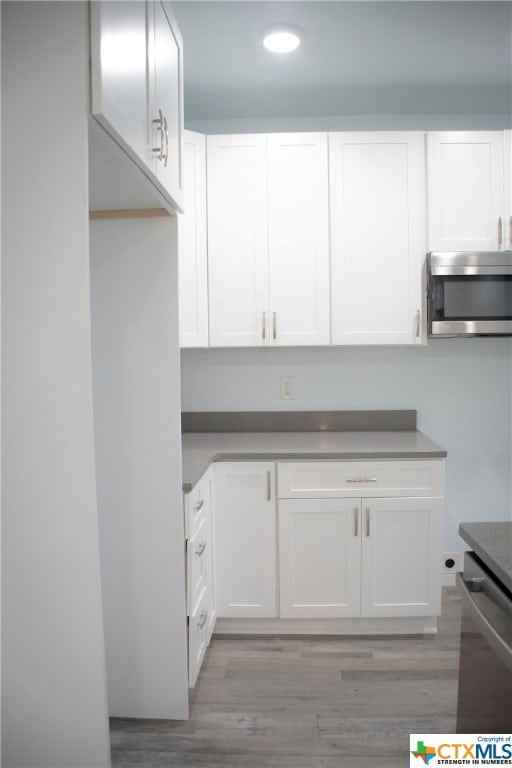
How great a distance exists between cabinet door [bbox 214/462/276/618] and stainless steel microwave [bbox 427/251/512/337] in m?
1.10

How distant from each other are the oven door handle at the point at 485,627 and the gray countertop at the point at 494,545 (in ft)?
0.28

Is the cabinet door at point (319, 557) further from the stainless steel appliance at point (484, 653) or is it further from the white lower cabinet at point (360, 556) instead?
the stainless steel appliance at point (484, 653)

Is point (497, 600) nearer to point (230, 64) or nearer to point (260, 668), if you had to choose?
point (260, 668)

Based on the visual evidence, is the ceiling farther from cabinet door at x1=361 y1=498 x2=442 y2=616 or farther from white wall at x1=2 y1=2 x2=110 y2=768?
cabinet door at x1=361 y1=498 x2=442 y2=616

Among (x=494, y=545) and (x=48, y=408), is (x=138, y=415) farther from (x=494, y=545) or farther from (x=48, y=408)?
(x=494, y=545)

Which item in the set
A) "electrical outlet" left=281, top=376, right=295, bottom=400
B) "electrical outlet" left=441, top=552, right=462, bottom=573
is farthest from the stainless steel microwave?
"electrical outlet" left=441, top=552, right=462, bottom=573

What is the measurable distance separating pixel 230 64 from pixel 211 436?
5.80 ft

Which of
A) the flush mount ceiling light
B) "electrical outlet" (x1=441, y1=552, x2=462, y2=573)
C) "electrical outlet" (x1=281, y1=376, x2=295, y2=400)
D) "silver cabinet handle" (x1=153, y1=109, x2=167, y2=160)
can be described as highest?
the flush mount ceiling light


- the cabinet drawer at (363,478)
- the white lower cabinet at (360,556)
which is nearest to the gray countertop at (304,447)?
the cabinet drawer at (363,478)

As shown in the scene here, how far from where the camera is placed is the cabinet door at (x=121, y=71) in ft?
4.17

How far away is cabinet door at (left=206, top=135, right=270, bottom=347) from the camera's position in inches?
116

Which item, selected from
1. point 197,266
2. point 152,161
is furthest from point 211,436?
point 152,161

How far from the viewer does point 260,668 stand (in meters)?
2.51

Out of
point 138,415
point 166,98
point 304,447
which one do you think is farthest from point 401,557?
point 166,98
